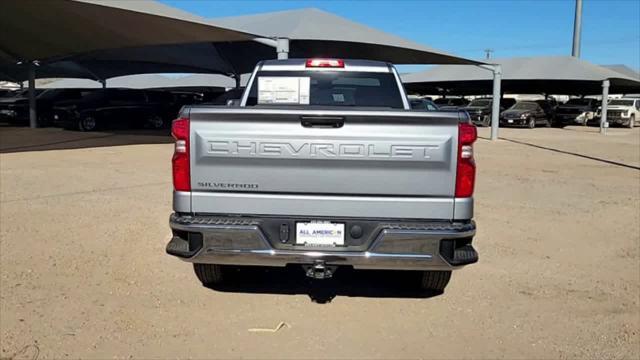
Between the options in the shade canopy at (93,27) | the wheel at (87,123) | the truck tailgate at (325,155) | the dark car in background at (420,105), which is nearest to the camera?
the truck tailgate at (325,155)

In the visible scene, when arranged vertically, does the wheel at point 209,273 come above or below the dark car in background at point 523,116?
below

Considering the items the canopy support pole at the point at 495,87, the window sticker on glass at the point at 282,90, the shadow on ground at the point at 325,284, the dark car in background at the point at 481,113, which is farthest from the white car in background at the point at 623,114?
the window sticker on glass at the point at 282,90

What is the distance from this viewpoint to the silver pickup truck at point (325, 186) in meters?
3.52

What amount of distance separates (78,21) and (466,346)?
16.1 meters

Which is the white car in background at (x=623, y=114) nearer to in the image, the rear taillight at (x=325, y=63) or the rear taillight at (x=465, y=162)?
the rear taillight at (x=325, y=63)

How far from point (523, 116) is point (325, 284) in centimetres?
2962

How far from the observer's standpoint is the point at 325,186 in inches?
140

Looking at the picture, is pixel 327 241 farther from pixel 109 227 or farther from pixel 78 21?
pixel 78 21

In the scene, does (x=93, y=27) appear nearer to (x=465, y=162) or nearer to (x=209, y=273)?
(x=209, y=273)

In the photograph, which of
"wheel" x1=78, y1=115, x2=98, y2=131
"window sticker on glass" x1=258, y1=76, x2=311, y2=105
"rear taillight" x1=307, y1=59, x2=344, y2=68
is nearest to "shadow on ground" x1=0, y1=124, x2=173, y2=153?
"wheel" x1=78, y1=115, x2=98, y2=131

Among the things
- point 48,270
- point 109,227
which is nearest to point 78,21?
point 109,227

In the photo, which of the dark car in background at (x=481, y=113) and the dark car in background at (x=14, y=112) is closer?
the dark car in background at (x=14, y=112)

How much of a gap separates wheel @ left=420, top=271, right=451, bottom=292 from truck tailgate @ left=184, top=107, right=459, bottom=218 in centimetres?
99

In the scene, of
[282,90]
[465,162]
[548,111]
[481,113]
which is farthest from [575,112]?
[465,162]
